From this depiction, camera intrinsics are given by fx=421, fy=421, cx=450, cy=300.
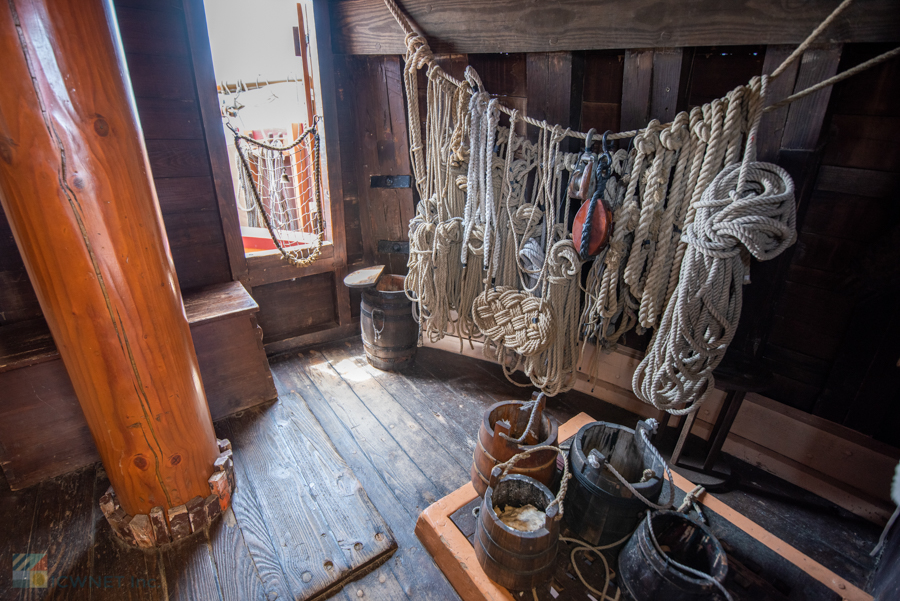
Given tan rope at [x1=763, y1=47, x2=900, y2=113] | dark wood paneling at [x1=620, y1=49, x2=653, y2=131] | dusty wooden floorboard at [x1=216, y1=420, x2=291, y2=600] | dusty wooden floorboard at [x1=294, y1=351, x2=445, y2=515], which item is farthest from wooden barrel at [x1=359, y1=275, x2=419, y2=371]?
tan rope at [x1=763, y1=47, x2=900, y2=113]

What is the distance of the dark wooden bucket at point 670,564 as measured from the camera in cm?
103

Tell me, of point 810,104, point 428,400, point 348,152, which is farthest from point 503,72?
point 428,400

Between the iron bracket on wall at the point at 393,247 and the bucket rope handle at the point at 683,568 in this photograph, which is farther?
the iron bracket on wall at the point at 393,247

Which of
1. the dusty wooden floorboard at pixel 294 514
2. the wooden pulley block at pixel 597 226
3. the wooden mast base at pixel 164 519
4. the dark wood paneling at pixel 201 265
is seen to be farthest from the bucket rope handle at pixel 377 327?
the wooden pulley block at pixel 597 226

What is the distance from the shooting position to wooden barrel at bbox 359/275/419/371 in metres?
2.44

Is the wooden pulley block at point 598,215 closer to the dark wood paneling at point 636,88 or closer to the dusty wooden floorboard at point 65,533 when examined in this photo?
the dark wood paneling at point 636,88

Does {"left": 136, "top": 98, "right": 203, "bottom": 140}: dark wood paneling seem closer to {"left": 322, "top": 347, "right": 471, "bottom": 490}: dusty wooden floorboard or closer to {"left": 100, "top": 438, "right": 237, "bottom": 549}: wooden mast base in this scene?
{"left": 322, "top": 347, "right": 471, "bottom": 490}: dusty wooden floorboard

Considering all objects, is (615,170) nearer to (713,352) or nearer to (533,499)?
(713,352)

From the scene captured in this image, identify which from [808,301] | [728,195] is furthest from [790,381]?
[728,195]

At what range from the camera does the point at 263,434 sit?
2027 millimetres

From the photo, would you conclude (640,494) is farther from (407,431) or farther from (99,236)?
(99,236)

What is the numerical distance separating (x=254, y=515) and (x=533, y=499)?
107cm

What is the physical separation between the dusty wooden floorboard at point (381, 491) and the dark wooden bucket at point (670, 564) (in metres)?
0.58

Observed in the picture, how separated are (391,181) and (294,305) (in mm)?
1022
